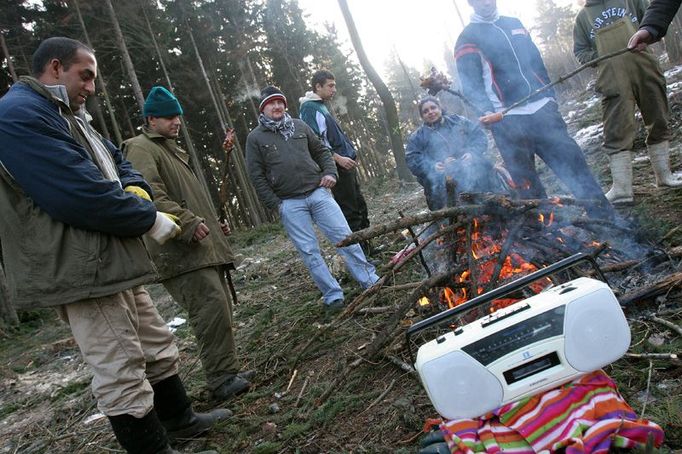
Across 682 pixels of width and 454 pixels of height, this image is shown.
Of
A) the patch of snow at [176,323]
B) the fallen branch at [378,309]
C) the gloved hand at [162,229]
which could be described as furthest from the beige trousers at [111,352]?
the patch of snow at [176,323]

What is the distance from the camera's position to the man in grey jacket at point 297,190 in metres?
4.28

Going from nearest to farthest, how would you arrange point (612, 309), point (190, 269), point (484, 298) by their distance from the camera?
point (612, 309) < point (484, 298) < point (190, 269)

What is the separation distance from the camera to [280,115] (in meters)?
4.36

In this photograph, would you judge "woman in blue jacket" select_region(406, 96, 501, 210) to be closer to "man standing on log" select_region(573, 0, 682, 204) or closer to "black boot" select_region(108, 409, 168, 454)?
"man standing on log" select_region(573, 0, 682, 204)

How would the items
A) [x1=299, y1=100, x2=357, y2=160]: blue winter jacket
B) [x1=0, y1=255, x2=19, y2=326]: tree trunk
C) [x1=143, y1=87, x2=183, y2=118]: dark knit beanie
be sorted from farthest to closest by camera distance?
[x1=0, y1=255, x2=19, y2=326]: tree trunk, [x1=299, y1=100, x2=357, y2=160]: blue winter jacket, [x1=143, y1=87, x2=183, y2=118]: dark knit beanie

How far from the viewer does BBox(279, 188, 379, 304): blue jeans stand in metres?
4.27

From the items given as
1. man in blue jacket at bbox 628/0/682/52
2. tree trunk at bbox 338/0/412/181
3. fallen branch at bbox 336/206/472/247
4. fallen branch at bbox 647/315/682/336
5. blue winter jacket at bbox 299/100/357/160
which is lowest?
fallen branch at bbox 647/315/682/336

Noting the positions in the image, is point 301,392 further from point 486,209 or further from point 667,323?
point 667,323

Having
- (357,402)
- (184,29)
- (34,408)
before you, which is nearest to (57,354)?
(34,408)

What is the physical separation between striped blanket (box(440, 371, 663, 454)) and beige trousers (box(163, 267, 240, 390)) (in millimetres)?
2088

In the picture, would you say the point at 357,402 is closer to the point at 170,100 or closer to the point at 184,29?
the point at 170,100

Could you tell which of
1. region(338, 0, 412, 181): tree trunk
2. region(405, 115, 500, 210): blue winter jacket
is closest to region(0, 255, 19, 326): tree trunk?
region(405, 115, 500, 210): blue winter jacket

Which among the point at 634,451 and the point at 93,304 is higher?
the point at 93,304

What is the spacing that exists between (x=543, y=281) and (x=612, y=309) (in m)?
1.47
